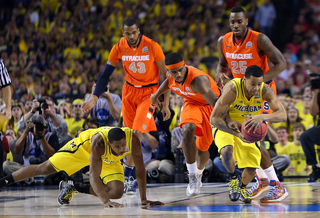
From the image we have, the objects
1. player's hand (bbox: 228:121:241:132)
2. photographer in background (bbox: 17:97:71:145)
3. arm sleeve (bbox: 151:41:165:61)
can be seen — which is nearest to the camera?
player's hand (bbox: 228:121:241:132)

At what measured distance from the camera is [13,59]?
42.8 ft

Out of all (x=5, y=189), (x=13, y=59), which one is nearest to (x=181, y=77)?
(x=5, y=189)

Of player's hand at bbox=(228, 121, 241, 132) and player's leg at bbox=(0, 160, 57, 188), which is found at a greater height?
player's hand at bbox=(228, 121, 241, 132)

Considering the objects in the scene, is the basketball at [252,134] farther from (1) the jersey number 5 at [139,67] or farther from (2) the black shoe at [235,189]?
(1) the jersey number 5 at [139,67]

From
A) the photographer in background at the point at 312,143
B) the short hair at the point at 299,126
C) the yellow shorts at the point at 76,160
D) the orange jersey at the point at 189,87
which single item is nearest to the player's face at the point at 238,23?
the orange jersey at the point at 189,87

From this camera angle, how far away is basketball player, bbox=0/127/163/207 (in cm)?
488

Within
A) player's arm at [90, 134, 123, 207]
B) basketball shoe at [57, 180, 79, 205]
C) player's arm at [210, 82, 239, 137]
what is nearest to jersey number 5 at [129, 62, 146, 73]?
player's arm at [90, 134, 123, 207]

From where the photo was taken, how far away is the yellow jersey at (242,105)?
482cm

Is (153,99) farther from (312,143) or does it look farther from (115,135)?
(312,143)

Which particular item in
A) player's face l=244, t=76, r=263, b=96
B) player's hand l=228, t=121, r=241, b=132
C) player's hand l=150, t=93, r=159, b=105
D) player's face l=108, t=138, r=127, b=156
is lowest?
player's face l=108, t=138, r=127, b=156

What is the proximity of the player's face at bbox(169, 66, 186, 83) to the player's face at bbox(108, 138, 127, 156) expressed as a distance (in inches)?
39.6

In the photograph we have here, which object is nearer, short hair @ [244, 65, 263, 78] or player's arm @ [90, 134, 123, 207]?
short hair @ [244, 65, 263, 78]

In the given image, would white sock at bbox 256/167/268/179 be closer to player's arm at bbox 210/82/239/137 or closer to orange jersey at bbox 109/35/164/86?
player's arm at bbox 210/82/239/137

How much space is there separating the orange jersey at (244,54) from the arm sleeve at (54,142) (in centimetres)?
352
